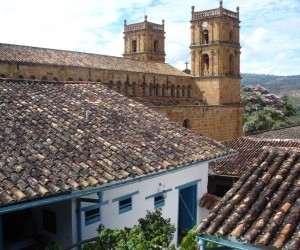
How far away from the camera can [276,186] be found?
16.9ft

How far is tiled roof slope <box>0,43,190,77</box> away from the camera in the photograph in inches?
977

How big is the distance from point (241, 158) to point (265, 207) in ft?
34.3

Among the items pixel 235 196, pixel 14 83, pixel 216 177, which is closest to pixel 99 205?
pixel 235 196

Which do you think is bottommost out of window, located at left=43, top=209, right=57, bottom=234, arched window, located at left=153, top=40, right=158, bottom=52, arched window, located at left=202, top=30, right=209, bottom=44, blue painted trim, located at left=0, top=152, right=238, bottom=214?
window, located at left=43, top=209, right=57, bottom=234

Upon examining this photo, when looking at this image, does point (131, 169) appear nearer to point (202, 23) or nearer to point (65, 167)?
point (65, 167)

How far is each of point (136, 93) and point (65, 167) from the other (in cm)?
2721

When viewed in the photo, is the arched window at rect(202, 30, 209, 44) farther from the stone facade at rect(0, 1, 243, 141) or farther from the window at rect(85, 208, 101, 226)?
the window at rect(85, 208, 101, 226)

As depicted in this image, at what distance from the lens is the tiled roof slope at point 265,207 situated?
4.22 meters

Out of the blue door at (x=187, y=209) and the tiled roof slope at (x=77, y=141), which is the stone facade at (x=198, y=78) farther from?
the blue door at (x=187, y=209)

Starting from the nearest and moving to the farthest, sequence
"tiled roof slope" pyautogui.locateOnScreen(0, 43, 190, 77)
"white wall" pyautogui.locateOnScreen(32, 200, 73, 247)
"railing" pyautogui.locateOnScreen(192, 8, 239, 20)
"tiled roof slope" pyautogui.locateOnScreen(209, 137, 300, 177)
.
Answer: "white wall" pyautogui.locateOnScreen(32, 200, 73, 247) < "tiled roof slope" pyautogui.locateOnScreen(209, 137, 300, 177) < "tiled roof slope" pyautogui.locateOnScreen(0, 43, 190, 77) < "railing" pyautogui.locateOnScreen(192, 8, 239, 20)

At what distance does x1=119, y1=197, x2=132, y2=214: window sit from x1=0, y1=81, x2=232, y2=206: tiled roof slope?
3.09 ft

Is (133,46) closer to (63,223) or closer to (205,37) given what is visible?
(205,37)

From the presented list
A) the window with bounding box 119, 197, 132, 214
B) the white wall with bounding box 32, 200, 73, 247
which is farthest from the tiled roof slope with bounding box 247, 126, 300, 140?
the white wall with bounding box 32, 200, 73, 247

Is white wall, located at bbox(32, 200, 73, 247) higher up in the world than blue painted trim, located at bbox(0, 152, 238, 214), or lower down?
lower down
